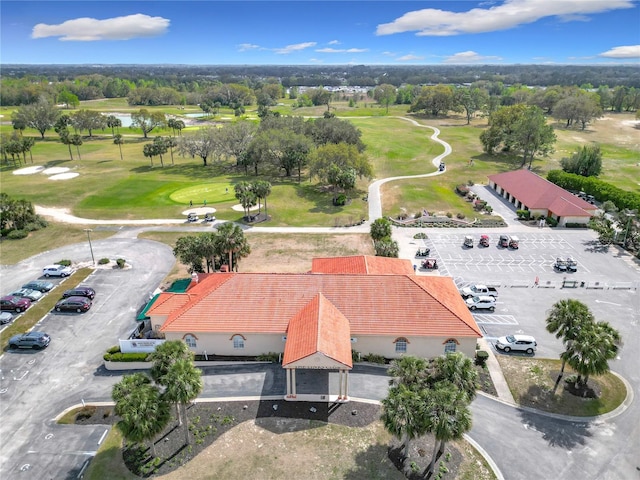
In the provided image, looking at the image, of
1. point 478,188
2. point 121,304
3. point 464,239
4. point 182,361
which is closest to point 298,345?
point 182,361

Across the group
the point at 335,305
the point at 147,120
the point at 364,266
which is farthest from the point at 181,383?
the point at 147,120

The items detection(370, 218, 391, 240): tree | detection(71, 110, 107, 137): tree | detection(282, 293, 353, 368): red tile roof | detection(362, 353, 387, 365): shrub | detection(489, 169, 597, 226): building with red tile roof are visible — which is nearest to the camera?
detection(282, 293, 353, 368): red tile roof

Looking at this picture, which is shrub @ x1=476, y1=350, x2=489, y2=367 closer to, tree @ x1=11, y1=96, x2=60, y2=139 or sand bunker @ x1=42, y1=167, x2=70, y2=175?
sand bunker @ x1=42, y1=167, x2=70, y2=175

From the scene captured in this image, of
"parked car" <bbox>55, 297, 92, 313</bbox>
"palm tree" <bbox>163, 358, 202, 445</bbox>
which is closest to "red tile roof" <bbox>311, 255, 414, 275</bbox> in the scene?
"palm tree" <bbox>163, 358, 202, 445</bbox>

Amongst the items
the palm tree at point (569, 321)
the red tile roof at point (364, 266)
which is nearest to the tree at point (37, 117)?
the red tile roof at point (364, 266)

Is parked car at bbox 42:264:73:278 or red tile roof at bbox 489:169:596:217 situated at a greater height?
red tile roof at bbox 489:169:596:217
